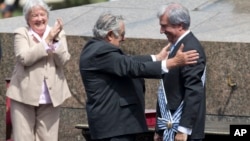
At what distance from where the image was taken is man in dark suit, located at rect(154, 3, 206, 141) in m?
8.12

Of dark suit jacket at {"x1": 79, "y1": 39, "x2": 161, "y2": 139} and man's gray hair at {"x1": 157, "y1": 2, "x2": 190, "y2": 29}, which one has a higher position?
man's gray hair at {"x1": 157, "y1": 2, "x2": 190, "y2": 29}

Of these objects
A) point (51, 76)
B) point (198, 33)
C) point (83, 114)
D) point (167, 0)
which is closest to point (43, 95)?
point (51, 76)

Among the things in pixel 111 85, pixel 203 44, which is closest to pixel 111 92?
pixel 111 85

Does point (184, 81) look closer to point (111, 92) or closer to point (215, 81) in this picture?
point (111, 92)

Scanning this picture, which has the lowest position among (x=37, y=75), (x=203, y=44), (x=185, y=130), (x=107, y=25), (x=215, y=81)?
(x=185, y=130)

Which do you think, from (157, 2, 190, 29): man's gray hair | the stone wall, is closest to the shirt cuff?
(157, 2, 190, 29): man's gray hair

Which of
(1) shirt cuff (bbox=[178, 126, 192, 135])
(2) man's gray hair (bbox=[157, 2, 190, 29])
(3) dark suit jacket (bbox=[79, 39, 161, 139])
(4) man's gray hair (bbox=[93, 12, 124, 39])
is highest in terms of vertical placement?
(2) man's gray hair (bbox=[157, 2, 190, 29])

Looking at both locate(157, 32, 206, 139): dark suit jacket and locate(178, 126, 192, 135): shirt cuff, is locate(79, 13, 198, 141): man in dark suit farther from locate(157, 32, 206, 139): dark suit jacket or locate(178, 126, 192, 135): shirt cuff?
locate(178, 126, 192, 135): shirt cuff

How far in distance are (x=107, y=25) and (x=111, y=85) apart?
47 centimetres

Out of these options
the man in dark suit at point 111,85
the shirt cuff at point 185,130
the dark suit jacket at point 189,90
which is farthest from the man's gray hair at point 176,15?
the shirt cuff at point 185,130

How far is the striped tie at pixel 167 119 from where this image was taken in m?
8.30

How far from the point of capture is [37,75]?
31.3 ft

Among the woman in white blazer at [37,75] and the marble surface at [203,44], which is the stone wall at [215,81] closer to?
the marble surface at [203,44]

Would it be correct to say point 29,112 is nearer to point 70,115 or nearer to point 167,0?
point 70,115
